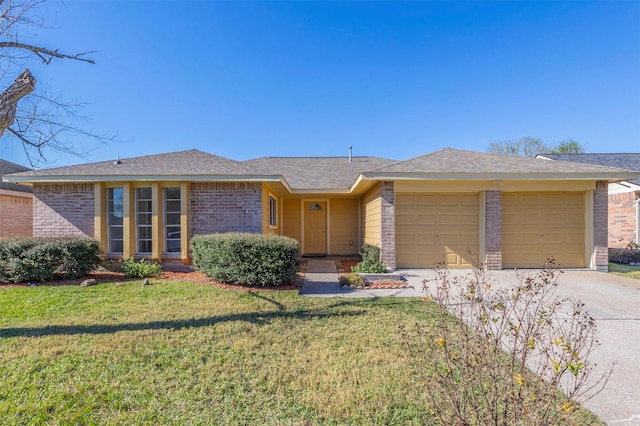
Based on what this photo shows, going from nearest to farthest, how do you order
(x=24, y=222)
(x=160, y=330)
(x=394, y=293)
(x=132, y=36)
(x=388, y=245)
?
(x=160, y=330)
(x=394, y=293)
(x=132, y=36)
(x=388, y=245)
(x=24, y=222)

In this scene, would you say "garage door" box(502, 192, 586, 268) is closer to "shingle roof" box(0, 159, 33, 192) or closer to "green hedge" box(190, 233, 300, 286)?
"green hedge" box(190, 233, 300, 286)

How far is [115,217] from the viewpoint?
8.90 meters

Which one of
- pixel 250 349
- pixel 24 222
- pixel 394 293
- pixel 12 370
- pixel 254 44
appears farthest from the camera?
pixel 24 222

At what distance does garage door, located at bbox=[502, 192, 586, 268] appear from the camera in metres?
9.00

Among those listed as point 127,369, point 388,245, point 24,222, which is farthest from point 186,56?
point 24,222

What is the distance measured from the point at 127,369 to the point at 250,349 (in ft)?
4.35

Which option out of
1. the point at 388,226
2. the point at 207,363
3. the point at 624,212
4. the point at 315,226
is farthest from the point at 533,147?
the point at 207,363

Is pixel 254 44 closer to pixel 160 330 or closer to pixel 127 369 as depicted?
pixel 160 330

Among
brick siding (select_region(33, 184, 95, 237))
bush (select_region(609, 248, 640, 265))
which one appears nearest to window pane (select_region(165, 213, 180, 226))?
brick siding (select_region(33, 184, 95, 237))

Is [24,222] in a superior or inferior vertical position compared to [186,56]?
inferior

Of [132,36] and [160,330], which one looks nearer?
[160,330]

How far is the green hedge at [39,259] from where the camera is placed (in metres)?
6.61

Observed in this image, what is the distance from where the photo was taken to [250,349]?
365cm

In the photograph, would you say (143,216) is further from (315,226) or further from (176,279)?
(315,226)
